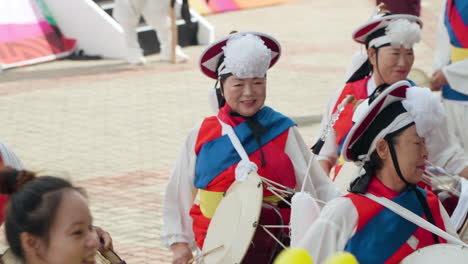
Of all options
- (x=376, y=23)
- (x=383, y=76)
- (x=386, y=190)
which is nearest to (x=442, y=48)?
(x=376, y=23)

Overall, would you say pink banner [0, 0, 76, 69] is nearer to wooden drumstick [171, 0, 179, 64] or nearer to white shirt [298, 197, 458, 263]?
wooden drumstick [171, 0, 179, 64]

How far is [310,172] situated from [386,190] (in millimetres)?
940

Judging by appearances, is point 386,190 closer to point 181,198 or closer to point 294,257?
point 181,198

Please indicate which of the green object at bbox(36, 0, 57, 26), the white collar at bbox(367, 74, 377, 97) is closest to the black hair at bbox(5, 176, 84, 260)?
the white collar at bbox(367, 74, 377, 97)

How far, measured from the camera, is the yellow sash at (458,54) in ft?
21.7

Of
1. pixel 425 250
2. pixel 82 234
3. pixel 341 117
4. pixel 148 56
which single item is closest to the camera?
pixel 82 234

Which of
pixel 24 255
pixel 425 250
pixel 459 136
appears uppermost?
pixel 24 255

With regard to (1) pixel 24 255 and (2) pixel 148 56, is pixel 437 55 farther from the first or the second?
(2) pixel 148 56

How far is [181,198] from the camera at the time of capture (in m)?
4.64

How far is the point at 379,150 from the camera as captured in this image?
3.64m

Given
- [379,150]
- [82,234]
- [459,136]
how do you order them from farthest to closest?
1. [459,136]
2. [379,150]
3. [82,234]

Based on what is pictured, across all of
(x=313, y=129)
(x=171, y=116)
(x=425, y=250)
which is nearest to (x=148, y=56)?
(x=171, y=116)

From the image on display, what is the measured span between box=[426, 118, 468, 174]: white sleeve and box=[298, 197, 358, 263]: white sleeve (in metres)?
1.82

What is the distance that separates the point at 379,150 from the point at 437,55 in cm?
364
